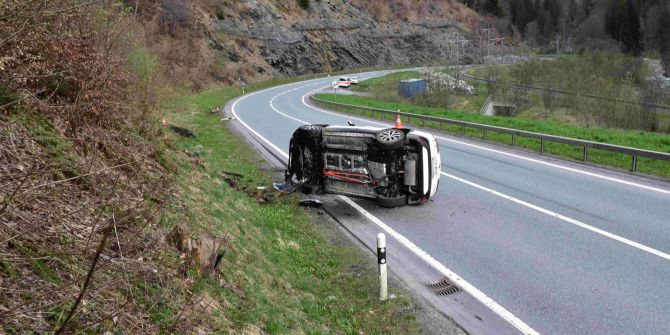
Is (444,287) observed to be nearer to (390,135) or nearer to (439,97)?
(390,135)

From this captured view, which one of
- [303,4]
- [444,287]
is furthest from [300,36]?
[444,287]

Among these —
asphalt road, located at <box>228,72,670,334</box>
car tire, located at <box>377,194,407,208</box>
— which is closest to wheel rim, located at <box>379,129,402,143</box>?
car tire, located at <box>377,194,407,208</box>

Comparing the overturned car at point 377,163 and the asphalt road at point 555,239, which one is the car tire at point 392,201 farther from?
the asphalt road at point 555,239

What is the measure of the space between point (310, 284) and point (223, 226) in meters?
1.50

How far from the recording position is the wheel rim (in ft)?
31.7

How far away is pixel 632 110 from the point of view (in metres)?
28.8

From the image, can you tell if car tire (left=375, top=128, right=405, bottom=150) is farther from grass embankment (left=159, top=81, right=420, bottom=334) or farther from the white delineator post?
the white delineator post

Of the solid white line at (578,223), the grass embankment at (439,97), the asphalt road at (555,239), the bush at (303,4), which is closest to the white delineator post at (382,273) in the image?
the asphalt road at (555,239)

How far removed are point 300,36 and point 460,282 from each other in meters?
63.5

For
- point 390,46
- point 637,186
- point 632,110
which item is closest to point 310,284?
point 637,186

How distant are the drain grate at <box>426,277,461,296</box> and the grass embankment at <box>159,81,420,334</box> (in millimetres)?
501

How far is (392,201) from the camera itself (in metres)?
9.91

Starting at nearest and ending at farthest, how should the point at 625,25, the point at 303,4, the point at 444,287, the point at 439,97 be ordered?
1. the point at 444,287
2. the point at 439,97
3. the point at 303,4
4. the point at 625,25

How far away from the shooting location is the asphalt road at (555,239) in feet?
19.2
